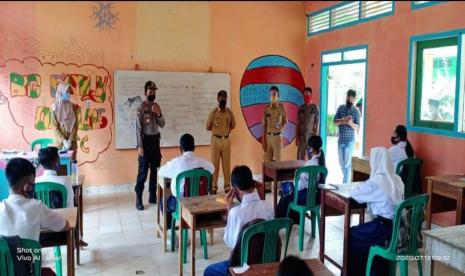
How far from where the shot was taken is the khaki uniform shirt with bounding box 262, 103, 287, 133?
621 centimetres

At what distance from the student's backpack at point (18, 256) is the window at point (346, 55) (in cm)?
498

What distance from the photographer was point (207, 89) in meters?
6.66

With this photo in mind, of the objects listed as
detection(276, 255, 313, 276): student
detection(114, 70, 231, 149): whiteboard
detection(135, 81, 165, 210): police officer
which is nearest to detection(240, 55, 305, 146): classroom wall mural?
detection(114, 70, 231, 149): whiteboard

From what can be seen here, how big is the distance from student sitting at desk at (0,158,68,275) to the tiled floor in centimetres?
131

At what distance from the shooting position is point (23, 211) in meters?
2.22

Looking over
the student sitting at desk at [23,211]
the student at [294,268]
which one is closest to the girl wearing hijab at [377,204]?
the student at [294,268]

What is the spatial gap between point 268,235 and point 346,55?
458cm

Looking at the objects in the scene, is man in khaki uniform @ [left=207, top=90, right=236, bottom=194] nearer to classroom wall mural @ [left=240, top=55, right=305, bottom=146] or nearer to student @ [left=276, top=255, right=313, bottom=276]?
classroom wall mural @ [left=240, top=55, right=305, bottom=146]

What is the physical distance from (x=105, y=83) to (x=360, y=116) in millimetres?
3830

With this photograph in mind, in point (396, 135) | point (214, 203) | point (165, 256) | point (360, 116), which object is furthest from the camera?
point (360, 116)


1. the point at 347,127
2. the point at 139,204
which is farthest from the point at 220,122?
the point at 347,127

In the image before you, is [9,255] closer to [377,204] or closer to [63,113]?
[377,204]

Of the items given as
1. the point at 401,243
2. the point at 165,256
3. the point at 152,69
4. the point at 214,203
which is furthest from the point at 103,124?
the point at 401,243

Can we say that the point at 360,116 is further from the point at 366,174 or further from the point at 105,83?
the point at 105,83
